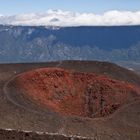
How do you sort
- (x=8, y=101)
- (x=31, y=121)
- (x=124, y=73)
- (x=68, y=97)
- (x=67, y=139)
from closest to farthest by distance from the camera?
(x=67, y=139) < (x=31, y=121) < (x=8, y=101) < (x=68, y=97) < (x=124, y=73)

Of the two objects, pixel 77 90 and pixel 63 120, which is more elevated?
pixel 63 120

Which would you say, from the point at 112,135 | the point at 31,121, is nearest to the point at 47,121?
the point at 31,121

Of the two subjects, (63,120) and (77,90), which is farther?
(77,90)

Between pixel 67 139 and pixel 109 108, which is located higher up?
pixel 67 139

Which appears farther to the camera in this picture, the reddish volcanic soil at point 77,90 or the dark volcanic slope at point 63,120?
the reddish volcanic soil at point 77,90

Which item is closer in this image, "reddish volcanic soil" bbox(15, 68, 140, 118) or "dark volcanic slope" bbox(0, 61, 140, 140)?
"dark volcanic slope" bbox(0, 61, 140, 140)

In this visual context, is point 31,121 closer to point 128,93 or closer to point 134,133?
point 134,133

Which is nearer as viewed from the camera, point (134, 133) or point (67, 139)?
point (67, 139)

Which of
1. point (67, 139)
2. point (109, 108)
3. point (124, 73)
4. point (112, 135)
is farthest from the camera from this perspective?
point (124, 73)
